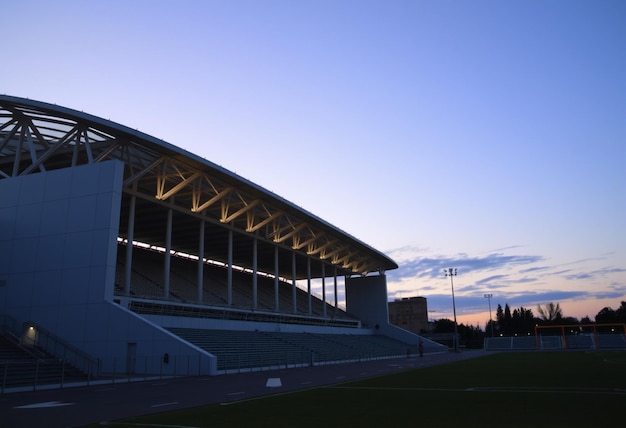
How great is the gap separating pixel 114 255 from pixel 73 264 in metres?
2.59

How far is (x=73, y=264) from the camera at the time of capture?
94.7 ft

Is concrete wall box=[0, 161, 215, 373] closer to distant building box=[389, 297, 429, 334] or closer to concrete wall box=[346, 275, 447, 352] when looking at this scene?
concrete wall box=[346, 275, 447, 352]

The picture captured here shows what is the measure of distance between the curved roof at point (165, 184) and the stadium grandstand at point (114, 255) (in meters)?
0.13

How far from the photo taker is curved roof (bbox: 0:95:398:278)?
110 ft

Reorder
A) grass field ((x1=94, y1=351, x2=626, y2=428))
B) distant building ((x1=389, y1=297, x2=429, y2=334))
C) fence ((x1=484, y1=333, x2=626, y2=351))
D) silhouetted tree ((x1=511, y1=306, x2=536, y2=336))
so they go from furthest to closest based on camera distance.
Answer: distant building ((x1=389, y1=297, x2=429, y2=334)) → silhouetted tree ((x1=511, y1=306, x2=536, y2=336)) → fence ((x1=484, y1=333, x2=626, y2=351)) → grass field ((x1=94, y1=351, x2=626, y2=428))

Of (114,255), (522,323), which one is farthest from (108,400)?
(522,323)

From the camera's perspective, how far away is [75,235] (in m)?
29.4

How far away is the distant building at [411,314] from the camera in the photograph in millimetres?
168500

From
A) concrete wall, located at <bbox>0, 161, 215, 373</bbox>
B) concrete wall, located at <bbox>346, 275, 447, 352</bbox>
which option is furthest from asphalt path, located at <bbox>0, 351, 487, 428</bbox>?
concrete wall, located at <bbox>346, 275, 447, 352</bbox>

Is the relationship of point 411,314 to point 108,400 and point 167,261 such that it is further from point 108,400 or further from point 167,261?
point 108,400

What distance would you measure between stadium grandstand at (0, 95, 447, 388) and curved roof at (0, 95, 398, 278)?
126 mm

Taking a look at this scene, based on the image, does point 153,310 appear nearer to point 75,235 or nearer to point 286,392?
point 75,235

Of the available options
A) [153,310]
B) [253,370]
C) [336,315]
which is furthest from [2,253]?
[336,315]

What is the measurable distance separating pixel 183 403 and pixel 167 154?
79.2 feet
